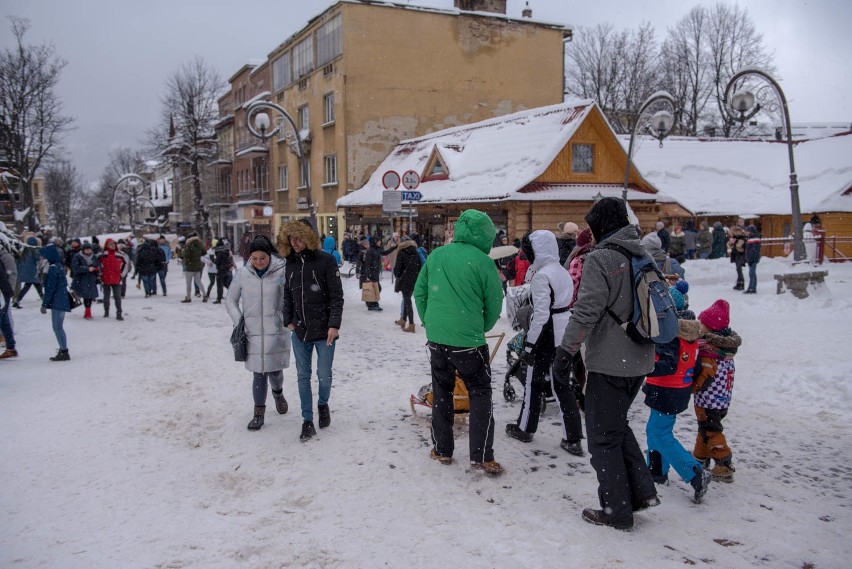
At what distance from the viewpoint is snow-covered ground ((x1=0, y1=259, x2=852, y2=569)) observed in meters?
3.60

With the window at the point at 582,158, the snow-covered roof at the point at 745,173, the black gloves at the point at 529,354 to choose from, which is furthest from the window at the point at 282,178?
the black gloves at the point at 529,354

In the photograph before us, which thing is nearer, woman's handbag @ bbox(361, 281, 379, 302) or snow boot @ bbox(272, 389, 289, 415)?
snow boot @ bbox(272, 389, 289, 415)

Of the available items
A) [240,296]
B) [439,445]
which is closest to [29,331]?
[240,296]

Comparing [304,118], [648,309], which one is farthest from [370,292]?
[304,118]

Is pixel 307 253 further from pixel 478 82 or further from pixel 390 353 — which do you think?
pixel 478 82

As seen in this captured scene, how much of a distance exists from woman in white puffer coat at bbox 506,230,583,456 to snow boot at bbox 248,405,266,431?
99.9 inches

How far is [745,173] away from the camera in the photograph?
30734mm

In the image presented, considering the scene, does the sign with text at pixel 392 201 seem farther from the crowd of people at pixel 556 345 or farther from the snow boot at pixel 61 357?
the crowd of people at pixel 556 345

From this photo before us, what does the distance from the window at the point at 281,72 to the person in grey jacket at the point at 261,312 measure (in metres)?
32.9

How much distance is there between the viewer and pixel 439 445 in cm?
485

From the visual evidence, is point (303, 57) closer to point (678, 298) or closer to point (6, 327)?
point (6, 327)

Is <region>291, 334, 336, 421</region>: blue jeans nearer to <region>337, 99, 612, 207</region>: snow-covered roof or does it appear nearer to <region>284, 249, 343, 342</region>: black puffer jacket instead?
<region>284, 249, 343, 342</region>: black puffer jacket

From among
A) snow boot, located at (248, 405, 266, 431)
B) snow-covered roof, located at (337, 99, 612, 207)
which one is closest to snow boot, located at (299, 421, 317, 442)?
snow boot, located at (248, 405, 266, 431)

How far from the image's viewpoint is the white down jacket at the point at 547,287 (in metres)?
4.95
